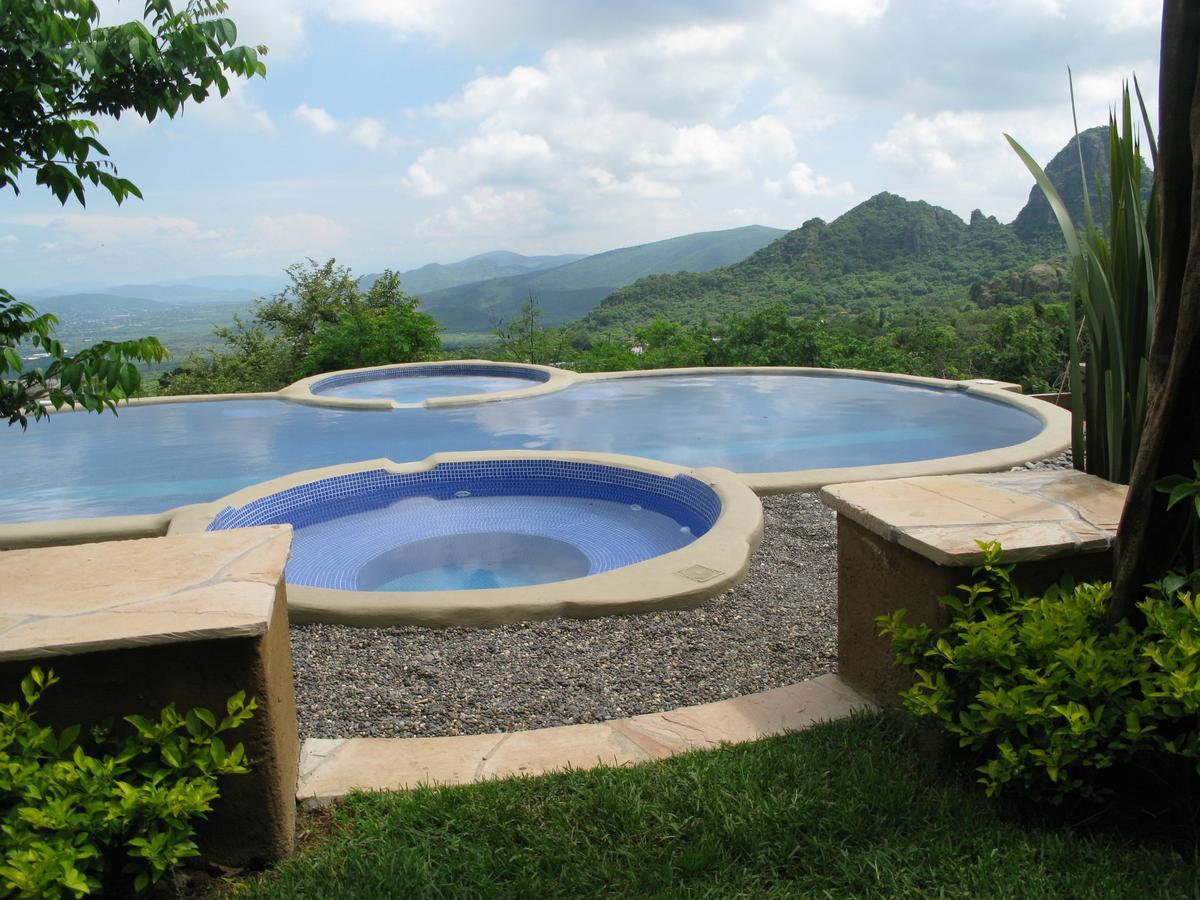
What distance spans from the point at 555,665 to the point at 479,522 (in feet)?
10.3

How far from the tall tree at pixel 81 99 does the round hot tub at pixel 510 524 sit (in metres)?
1.88

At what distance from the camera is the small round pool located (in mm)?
12438

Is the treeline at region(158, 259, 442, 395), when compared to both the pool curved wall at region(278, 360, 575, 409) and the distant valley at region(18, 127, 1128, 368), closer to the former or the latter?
the pool curved wall at region(278, 360, 575, 409)

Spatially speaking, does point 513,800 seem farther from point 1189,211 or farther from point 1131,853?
point 1189,211

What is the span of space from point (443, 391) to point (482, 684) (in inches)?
401

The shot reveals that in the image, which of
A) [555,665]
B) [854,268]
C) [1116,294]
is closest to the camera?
[1116,294]

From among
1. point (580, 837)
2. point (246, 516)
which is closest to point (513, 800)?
point (580, 837)

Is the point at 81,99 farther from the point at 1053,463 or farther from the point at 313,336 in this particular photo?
the point at 313,336

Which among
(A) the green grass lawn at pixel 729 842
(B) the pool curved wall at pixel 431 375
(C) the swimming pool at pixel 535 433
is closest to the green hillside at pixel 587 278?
(B) the pool curved wall at pixel 431 375

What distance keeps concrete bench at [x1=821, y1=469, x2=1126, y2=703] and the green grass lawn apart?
0.43 meters

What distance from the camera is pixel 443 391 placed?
12789 mm

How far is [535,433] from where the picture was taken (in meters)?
9.33

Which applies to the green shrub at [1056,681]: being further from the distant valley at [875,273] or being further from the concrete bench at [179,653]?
the distant valley at [875,273]

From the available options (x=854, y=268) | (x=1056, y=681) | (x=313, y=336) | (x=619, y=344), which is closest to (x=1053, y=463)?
(x=1056, y=681)
